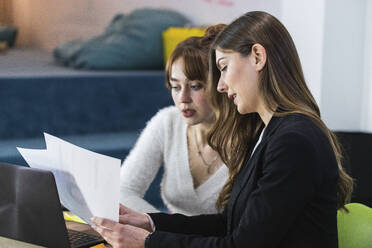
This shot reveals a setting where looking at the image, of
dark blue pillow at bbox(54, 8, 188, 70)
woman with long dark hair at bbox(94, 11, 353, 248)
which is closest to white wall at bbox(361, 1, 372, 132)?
woman with long dark hair at bbox(94, 11, 353, 248)

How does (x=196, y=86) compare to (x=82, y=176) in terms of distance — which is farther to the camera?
(x=196, y=86)

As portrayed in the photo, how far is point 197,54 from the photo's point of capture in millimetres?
1814

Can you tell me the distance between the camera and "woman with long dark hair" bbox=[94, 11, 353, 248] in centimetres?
108

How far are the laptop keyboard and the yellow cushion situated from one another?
7.31 ft

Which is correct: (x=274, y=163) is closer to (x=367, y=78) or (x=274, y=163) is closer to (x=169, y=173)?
(x=169, y=173)

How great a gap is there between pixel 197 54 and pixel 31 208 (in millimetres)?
784

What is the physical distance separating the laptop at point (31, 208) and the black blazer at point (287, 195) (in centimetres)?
20

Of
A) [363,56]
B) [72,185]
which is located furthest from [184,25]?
[72,185]

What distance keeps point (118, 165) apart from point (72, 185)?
0.18 metres

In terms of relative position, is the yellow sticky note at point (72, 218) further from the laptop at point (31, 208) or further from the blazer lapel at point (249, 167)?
the blazer lapel at point (249, 167)

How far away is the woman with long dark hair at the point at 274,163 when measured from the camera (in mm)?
1080

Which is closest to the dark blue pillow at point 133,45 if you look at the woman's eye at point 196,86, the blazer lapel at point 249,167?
the woman's eye at point 196,86

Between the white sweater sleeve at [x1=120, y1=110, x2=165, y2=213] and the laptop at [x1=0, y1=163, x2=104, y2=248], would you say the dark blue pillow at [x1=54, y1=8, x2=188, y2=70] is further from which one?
the laptop at [x1=0, y1=163, x2=104, y2=248]

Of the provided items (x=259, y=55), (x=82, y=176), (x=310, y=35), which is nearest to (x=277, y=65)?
(x=259, y=55)
